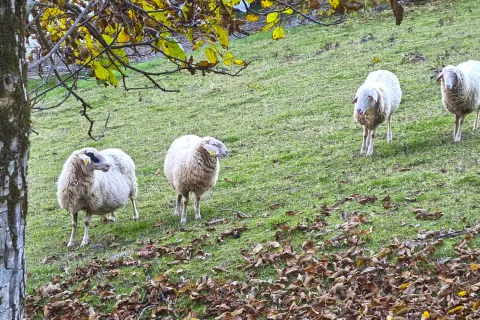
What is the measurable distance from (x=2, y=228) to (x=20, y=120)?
51 centimetres

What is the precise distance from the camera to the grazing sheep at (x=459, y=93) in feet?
41.8

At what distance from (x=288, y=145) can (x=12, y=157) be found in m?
13.1

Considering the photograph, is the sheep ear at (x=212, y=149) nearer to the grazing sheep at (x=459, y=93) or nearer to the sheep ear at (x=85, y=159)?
the sheep ear at (x=85, y=159)

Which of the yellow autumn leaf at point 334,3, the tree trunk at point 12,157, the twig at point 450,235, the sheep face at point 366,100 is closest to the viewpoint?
the tree trunk at point 12,157

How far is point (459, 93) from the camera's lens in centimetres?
1278

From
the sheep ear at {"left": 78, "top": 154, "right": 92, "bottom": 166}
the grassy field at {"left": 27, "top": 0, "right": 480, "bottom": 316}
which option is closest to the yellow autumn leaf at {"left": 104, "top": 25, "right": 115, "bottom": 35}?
the grassy field at {"left": 27, "top": 0, "right": 480, "bottom": 316}

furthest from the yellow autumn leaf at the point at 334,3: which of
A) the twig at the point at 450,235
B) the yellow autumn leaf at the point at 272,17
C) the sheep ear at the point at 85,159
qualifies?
the sheep ear at the point at 85,159

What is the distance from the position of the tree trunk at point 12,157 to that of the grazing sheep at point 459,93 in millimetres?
11094

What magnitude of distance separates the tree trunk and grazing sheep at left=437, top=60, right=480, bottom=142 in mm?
11094

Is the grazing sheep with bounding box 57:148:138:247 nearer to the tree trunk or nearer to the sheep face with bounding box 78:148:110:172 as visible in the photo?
the sheep face with bounding box 78:148:110:172

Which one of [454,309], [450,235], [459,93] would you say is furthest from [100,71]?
[459,93]

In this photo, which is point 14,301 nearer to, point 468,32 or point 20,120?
point 20,120

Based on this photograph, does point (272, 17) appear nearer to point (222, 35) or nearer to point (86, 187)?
point (222, 35)

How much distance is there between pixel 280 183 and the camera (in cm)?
1243
